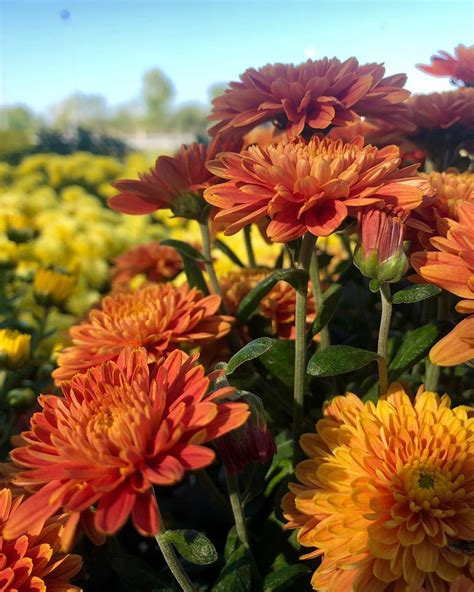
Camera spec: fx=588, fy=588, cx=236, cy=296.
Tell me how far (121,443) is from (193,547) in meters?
0.14

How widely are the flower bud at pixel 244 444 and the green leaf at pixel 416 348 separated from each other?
7.1 inches

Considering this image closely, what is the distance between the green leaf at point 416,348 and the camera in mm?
604

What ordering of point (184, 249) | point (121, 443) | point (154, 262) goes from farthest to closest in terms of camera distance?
point (154, 262) → point (184, 249) → point (121, 443)

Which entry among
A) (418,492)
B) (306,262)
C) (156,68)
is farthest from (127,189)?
(156,68)

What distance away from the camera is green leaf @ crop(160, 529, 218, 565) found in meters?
0.49

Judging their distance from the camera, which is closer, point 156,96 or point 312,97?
point 312,97

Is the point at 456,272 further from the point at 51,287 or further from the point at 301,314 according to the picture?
the point at 51,287

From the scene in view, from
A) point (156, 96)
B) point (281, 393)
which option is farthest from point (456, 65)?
point (156, 96)

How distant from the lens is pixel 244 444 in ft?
1.65

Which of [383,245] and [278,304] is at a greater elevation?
[383,245]

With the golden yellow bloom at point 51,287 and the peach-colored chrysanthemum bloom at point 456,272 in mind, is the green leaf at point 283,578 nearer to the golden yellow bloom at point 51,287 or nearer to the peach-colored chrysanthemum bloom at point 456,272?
the peach-colored chrysanthemum bloom at point 456,272

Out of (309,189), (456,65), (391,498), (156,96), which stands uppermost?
(456,65)

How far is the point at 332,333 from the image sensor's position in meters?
0.90

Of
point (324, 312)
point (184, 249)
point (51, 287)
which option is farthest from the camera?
point (51, 287)
